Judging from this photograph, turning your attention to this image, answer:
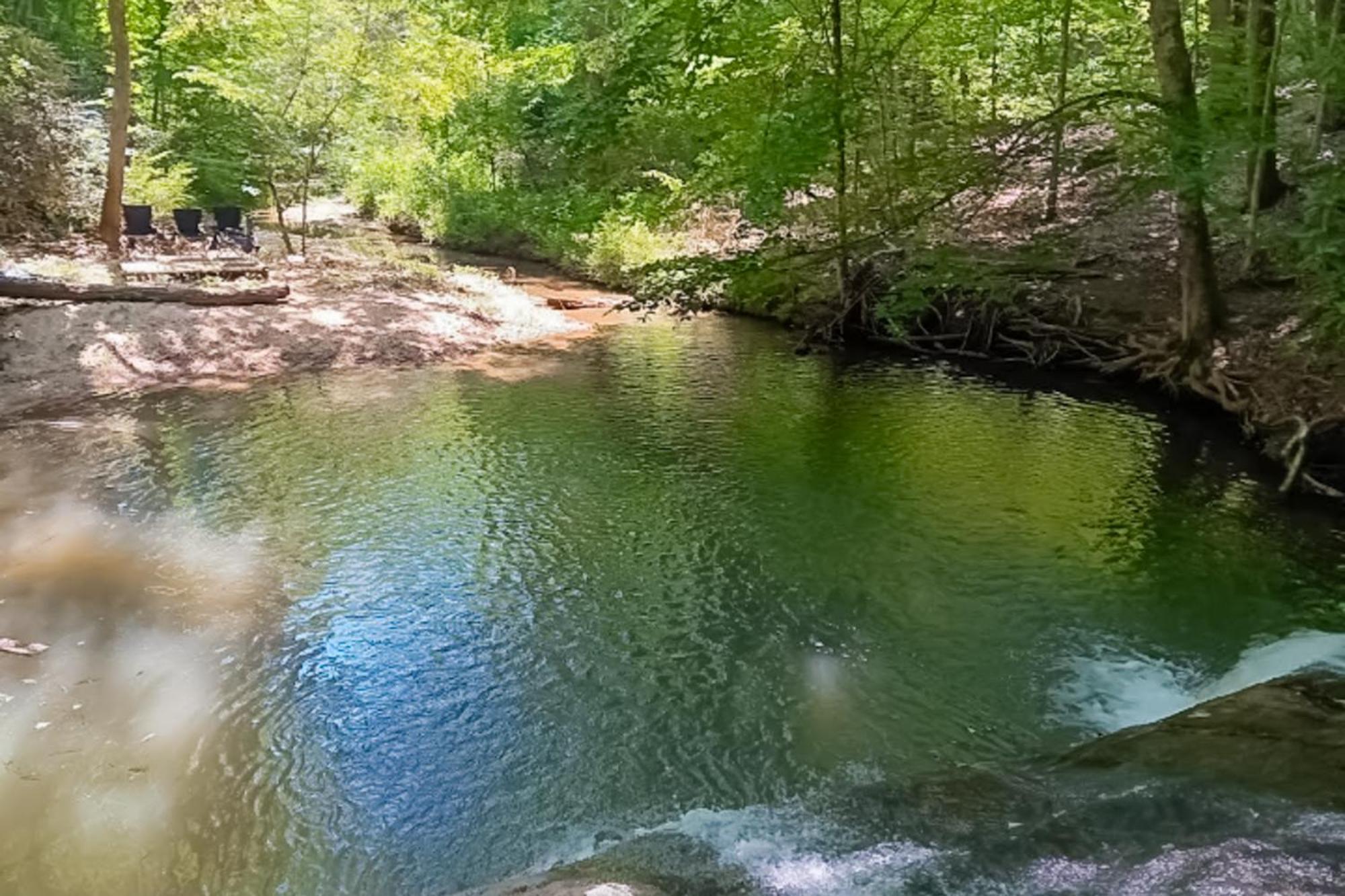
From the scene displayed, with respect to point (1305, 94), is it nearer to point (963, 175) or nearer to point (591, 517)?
point (963, 175)

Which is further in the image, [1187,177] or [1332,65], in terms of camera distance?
[1187,177]

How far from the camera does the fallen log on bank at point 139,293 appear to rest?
12.1 m

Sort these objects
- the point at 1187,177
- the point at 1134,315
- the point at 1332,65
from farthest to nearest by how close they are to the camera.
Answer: the point at 1134,315, the point at 1187,177, the point at 1332,65

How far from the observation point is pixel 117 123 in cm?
1470

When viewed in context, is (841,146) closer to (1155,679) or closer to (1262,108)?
(1262,108)

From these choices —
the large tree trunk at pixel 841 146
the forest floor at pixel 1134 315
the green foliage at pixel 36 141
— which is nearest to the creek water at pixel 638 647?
the forest floor at pixel 1134 315

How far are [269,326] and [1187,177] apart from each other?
11.2 meters

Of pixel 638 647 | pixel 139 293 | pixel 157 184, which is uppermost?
pixel 157 184

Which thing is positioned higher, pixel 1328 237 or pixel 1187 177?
pixel 1187 177

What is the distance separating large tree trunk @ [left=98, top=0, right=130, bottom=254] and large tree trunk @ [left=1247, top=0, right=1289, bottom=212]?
47.0ft

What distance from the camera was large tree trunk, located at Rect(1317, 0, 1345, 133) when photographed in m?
8.20

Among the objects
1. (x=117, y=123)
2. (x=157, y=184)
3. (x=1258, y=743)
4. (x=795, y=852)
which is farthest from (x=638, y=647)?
(x=157, y=184)

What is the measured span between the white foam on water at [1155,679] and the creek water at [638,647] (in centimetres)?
3

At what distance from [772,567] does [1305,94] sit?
1168 centimetres
